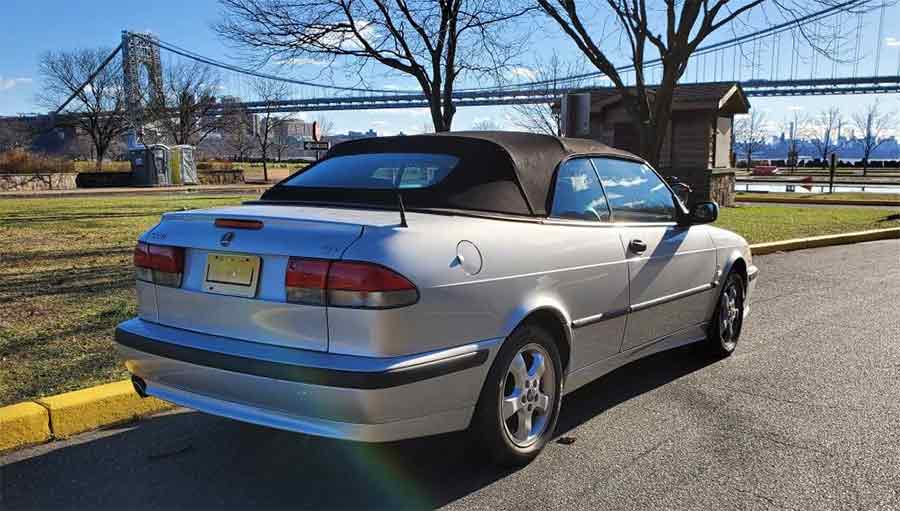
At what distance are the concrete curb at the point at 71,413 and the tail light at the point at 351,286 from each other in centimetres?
172

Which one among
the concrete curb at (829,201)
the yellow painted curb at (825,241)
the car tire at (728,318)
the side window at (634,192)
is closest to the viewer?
the side window at (634,192)

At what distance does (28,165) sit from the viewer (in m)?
30.2

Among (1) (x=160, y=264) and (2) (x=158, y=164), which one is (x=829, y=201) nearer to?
(1) (x=160, y=264)

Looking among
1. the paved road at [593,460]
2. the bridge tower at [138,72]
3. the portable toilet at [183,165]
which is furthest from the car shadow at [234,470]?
the bridge tower at [138,72]

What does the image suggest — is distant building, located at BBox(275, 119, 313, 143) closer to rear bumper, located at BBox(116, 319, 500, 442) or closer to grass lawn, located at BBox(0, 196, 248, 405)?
grass lawn, located at BBox(0, 196, 248, 405)

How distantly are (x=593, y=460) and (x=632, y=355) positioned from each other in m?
0.93

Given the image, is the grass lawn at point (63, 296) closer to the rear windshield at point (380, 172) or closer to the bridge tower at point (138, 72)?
the rear windshield at point (380, 172)

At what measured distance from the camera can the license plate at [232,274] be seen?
9.62 feet

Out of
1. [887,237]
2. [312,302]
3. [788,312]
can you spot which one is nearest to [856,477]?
[312,302]

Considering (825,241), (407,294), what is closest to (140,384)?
(407,294)

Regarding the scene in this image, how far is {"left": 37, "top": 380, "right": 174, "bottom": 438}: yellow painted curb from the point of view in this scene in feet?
12.1

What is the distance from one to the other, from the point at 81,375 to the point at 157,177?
29.2 meters

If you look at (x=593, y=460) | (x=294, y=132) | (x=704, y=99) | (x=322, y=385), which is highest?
(x=294, y=132)

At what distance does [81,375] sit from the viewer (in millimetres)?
Answer: 4230
